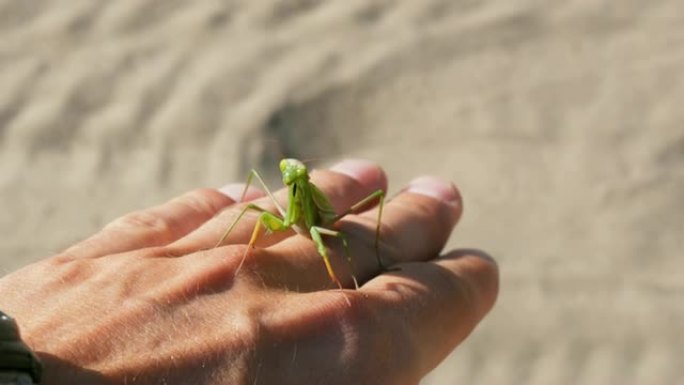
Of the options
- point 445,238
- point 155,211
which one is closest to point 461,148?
point 445,238

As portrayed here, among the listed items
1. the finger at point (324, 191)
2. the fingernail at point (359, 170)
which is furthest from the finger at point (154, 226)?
the fingernail at point (359, 170)

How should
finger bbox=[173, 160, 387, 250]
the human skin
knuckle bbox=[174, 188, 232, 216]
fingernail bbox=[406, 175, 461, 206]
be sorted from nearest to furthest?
the human skin
finger bbox=[173, 160, 387, 250]
knuckle bbox=[174, 188, 232, 216]
fingernail bbox=[406, 175, 461, 206]

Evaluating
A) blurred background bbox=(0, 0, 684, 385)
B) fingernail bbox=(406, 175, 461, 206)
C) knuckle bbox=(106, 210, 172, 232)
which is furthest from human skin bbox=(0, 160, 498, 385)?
blurred background bbox=(0, 0, 684, 385)

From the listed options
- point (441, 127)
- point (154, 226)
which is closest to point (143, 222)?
point (154, 226)

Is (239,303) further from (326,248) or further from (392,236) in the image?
(392,236)

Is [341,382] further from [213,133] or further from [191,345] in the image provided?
[213,133]

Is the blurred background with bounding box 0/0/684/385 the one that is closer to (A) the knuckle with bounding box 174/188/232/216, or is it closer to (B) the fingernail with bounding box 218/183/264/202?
(B) the fingernail with bounding box 218/183/264/202
